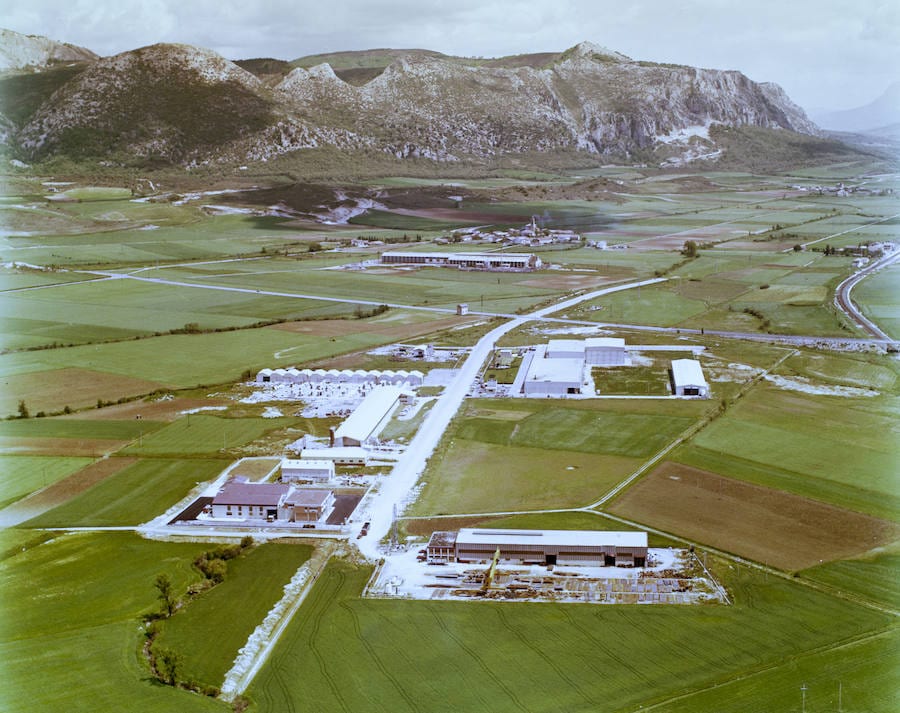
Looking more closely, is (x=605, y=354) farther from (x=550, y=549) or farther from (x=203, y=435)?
(x=550, y=549)

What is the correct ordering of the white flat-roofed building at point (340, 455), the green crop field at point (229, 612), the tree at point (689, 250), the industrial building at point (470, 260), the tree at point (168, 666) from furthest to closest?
the tree at point (689, 250), the industrial building at point (470, 260), the white flat-roofed building at point (340, 455), the green crop field at point (229, 612), the tree at point (168, 666)

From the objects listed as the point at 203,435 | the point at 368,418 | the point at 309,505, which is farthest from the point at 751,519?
the point at 203,435

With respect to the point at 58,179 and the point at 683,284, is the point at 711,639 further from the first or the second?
the point at 58,179

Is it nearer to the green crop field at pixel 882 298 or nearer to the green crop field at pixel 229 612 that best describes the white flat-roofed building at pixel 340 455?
the green crop field at pixel 229 612

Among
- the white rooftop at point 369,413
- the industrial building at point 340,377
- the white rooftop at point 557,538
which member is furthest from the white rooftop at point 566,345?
the white rooftop at point 557,538

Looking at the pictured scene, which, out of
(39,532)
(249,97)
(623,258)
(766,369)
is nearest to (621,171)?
(249,97)

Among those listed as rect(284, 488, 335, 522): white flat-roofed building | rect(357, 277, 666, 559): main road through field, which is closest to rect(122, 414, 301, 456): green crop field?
rect(357, 277, 666, 559): main road through field
